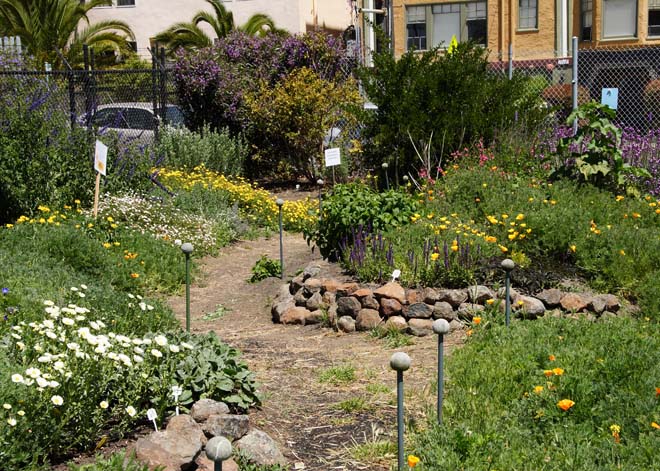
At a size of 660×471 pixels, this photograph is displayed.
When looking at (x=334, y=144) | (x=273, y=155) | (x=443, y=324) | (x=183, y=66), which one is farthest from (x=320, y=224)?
(x=183, y=66)

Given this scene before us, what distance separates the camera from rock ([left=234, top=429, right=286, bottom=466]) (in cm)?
448

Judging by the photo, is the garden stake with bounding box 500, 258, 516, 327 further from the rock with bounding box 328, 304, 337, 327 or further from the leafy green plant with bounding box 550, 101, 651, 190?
the leafy green plant with bounding box 550, 101, 651, 190

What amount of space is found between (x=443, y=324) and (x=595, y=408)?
3.08ft

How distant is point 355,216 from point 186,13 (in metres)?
25.7

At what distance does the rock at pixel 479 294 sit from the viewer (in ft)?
23.5

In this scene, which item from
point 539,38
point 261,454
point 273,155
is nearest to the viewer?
point 261,454

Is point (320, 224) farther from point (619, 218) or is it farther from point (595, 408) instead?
point (595, 408)

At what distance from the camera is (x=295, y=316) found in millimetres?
7867

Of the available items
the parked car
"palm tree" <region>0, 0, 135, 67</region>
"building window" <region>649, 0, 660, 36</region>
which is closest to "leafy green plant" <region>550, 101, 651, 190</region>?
the parked car

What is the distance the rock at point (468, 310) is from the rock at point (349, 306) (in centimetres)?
84

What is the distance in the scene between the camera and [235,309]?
8.66 metres

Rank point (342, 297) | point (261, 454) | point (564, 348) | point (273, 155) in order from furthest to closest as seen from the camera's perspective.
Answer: point (273, 155) < point (342, 297) < point (564, 348) < point (261, 454)

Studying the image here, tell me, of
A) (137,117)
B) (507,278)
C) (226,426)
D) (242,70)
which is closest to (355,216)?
(507,278)

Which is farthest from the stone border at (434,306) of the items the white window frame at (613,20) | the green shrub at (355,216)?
the white window frame at (613,20)
